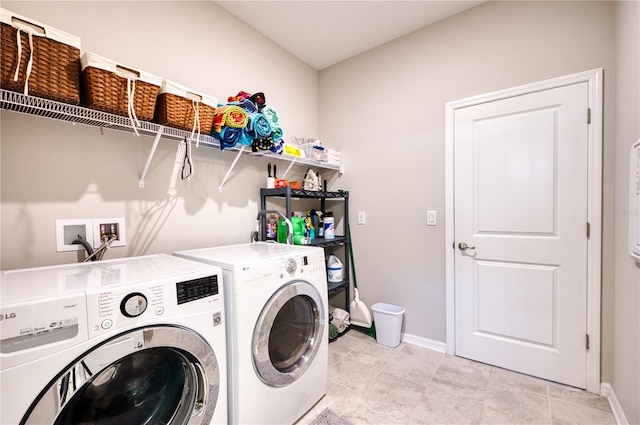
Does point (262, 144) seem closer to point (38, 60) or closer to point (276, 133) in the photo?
point (276, 133)

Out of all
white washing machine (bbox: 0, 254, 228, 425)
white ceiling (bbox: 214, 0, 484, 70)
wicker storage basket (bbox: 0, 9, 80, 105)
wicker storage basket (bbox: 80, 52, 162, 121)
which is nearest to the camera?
white washing machine (bbox: 0, 254, 228, 425)

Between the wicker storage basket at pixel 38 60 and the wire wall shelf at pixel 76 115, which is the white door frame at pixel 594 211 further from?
the wicker storage basket at pixel 38 60

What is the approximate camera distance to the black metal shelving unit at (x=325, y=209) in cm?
211

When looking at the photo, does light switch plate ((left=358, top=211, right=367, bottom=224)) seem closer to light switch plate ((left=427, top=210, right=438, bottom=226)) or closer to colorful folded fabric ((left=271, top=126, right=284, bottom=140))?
light switch plate ((left=427, top=210, right=438, bottom=226))

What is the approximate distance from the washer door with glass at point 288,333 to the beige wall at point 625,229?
1524 mm

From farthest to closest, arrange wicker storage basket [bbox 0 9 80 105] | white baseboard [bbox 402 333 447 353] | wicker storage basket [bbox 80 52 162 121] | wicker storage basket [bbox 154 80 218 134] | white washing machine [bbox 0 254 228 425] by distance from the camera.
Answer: white baseboard [bbox 402 333 447 353], wicker storage basket [bbox 154 80 218 134], wicker storage basket [bbox 80 52 162 121], wicker storage basket [bbox 0 9 80 105], white washing machine [bbox 0 254 228 425]

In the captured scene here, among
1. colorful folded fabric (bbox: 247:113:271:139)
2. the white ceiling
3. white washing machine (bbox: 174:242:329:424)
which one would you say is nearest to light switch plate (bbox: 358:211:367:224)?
white washing machine (bbox: 174:242:329:424)

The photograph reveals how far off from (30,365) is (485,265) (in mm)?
2402

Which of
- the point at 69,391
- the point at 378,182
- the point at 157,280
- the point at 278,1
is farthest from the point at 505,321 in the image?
the point at 278,1

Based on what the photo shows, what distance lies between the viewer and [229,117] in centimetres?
163

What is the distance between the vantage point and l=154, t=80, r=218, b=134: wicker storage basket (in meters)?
1.36

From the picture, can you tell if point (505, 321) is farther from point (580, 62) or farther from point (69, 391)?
point (69, 391)

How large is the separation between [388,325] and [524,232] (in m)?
1.24

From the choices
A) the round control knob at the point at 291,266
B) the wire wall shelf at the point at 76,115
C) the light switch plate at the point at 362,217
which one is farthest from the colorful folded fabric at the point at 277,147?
the light switch plate at the point at 362,217
